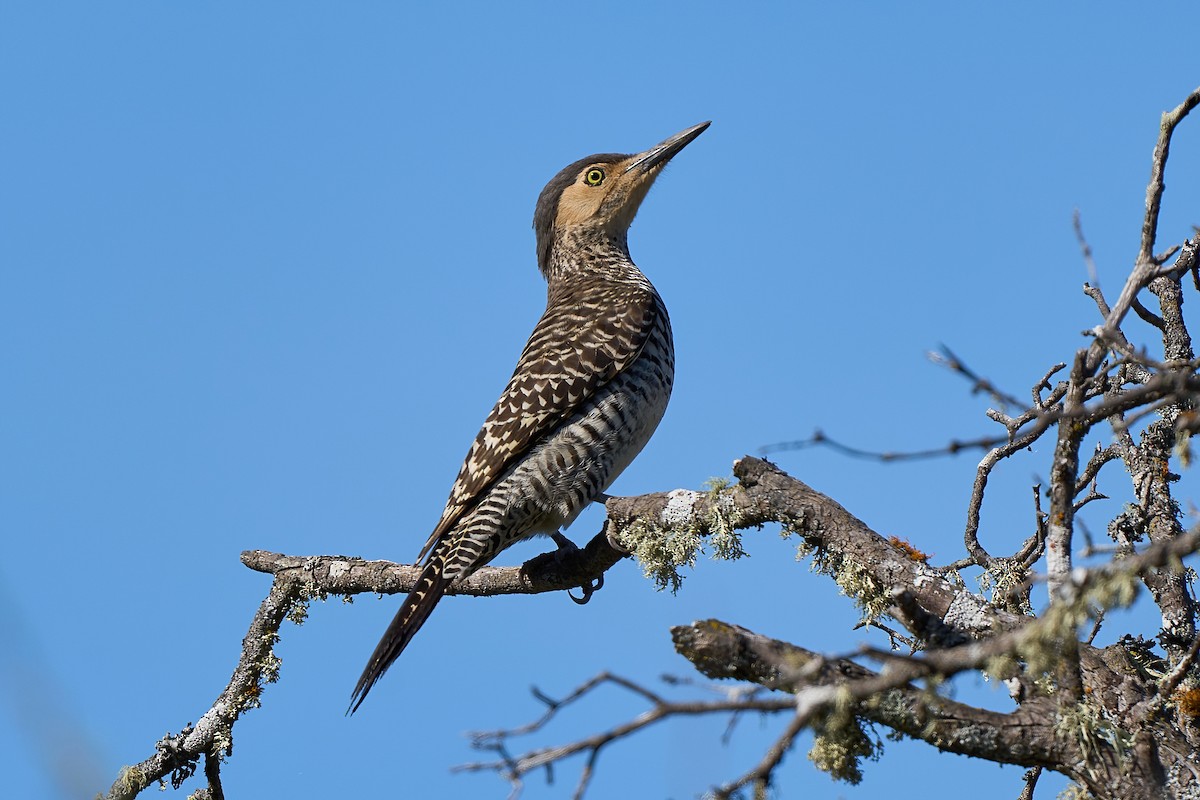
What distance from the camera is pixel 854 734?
350 cm

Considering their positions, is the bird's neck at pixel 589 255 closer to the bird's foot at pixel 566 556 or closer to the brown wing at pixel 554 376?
the brown wing at pixel 554 376

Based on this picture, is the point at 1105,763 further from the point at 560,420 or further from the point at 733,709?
the point at 560,420

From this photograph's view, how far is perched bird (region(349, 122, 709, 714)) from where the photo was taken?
5.76 meters

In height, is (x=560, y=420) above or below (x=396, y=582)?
above

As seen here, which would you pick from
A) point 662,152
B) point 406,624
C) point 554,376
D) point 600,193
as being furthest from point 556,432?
point 662,152

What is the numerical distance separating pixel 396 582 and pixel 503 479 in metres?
0.78

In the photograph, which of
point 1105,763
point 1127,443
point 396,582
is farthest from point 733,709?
point 396,582

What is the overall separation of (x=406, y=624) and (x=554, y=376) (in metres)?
1.78

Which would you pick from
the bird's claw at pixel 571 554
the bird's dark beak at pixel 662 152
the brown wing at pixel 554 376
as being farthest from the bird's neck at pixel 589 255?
the bird's claw at pixel 571 554

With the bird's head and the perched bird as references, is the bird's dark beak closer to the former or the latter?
the bird's head

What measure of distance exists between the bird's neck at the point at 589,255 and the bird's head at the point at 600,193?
0.08 ft

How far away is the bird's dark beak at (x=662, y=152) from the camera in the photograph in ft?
28.2

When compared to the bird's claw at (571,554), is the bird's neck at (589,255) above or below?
above

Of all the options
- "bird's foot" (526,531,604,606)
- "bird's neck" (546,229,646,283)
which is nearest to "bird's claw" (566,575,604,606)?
"bird's foot" (526,531,604,606)
